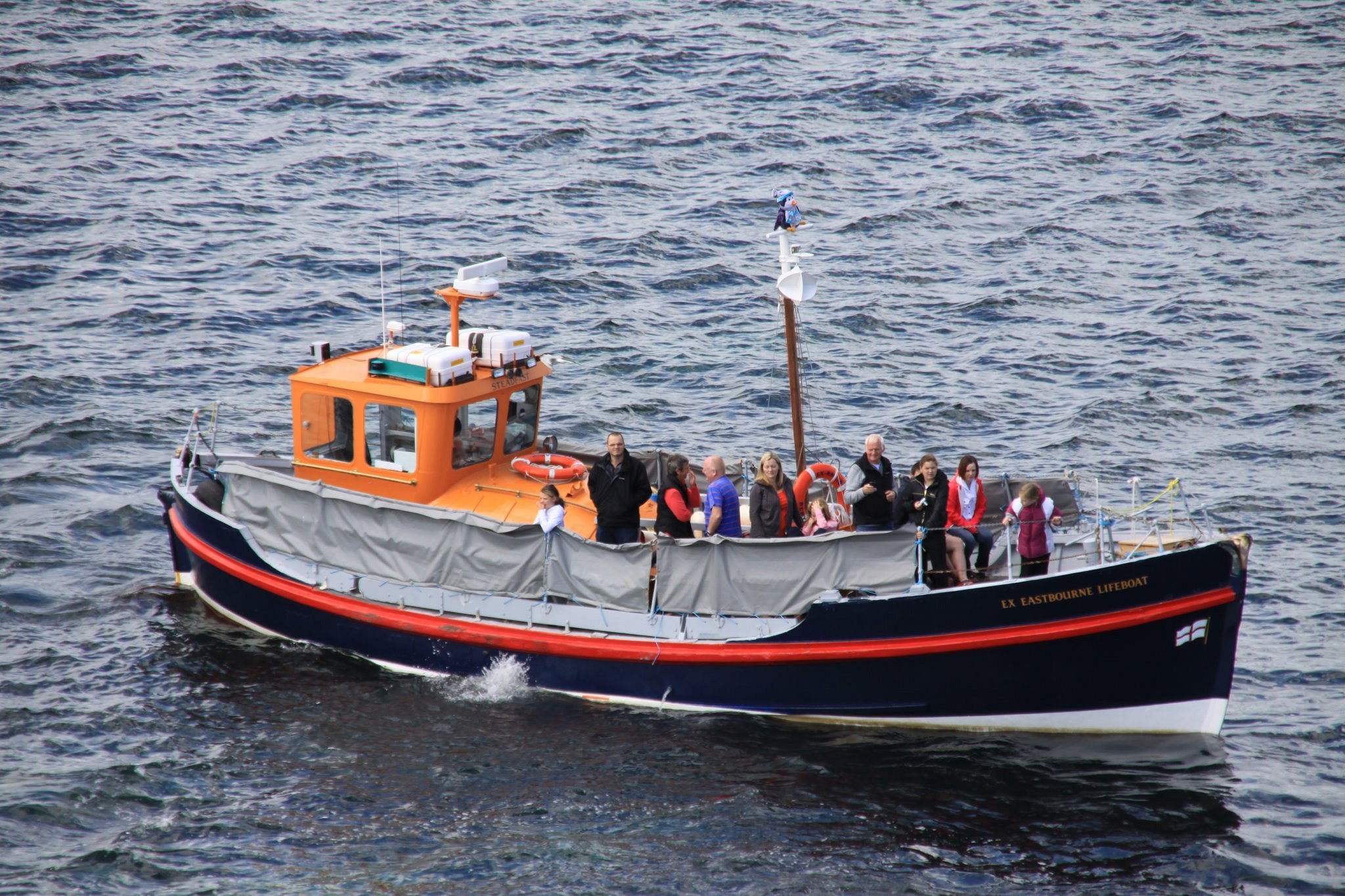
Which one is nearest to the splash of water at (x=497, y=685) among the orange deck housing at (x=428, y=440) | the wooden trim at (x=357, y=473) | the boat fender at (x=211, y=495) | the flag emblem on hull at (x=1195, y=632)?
the orange deck housing at (x=428, y=440)

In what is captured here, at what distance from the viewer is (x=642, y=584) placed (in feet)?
49.3

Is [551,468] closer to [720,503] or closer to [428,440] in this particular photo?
[428,440]

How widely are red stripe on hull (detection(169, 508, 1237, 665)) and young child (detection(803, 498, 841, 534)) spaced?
4.88 ft

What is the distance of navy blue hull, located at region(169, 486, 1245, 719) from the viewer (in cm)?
1367

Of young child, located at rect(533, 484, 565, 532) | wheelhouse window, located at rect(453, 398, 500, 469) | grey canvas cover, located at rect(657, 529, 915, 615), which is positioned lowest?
grey canvas cover, located at rect(657, 529, 915, 615)

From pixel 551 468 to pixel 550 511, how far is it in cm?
167

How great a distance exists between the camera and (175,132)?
36.8 m

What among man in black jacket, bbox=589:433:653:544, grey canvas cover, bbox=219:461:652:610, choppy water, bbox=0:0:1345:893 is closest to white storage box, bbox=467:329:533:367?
man in black jacket, bbox=589:433:653:544

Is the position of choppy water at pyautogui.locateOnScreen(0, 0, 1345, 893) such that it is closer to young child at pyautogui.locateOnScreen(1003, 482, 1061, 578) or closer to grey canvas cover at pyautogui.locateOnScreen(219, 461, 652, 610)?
grey canvas cover at pyautogui.locateOnScreen(219, 461, 652, 610)

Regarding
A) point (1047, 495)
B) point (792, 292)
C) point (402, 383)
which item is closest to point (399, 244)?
point (402, 383)

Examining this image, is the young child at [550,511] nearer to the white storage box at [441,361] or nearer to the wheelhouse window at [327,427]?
the white storage box at [441,361]

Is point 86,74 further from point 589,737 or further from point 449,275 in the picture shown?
point 589,737

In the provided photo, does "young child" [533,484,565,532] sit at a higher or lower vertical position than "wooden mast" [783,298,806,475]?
lower

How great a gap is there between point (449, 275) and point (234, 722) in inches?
664
